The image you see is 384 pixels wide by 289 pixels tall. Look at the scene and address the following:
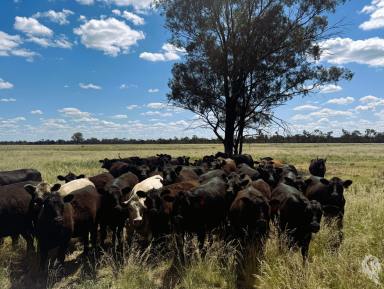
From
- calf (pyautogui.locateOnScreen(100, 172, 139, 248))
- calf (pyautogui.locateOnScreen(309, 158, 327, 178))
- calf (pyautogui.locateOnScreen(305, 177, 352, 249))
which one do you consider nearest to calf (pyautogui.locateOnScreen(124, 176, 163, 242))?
calf (pyautogui.locateOnScreen(100, 172, 139, 248))

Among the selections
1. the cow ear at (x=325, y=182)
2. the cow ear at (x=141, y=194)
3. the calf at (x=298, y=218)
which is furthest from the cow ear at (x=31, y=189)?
the cow ear at (x=325, y=182)

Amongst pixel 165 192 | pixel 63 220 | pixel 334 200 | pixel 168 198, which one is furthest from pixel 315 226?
pixel 63 220

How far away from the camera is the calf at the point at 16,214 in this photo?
8203mm

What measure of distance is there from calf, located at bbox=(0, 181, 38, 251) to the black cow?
15.3 feet

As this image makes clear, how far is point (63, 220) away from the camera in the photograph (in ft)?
24.8

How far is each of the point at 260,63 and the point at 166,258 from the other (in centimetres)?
1979

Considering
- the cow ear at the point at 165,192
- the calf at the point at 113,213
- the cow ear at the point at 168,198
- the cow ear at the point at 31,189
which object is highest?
the cow ear at the point at 31,189

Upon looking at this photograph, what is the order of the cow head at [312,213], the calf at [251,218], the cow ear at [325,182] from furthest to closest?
the cow ear at [325,182] < the calf at [251,218] < the cow head at [312,213]

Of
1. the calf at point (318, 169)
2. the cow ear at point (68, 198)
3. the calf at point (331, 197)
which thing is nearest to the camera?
the cow ear at point (68, 198)

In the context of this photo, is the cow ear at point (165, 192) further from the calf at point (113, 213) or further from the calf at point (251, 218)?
the calf at point (251, 218)

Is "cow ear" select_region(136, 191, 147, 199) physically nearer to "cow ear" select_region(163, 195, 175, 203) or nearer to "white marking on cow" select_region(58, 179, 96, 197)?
"cow ear" select_region(163, 195, 175, 203)

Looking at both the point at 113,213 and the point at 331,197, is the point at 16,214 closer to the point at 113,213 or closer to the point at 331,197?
the point at 113,213

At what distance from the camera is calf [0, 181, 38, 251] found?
8203 mm

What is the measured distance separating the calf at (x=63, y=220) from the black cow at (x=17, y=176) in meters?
5.28
